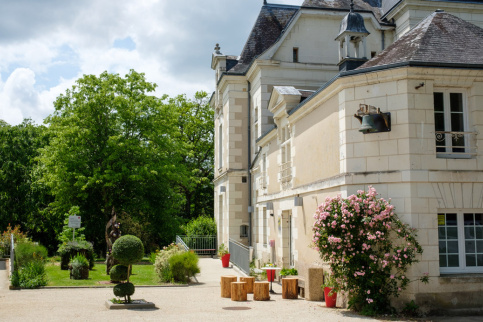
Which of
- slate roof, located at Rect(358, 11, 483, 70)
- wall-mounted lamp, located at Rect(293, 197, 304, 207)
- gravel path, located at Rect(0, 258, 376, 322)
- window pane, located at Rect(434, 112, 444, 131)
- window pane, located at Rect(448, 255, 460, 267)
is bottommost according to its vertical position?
gravel path, located at Rect(0, 258, 376, 322)

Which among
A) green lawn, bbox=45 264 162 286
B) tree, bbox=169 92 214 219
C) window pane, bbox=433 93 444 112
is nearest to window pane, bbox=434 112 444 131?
window pane, bbox=433 93 444 112

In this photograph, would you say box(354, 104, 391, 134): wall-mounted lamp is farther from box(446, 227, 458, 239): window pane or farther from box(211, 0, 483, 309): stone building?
box(446, 227, 458, 239): window pane

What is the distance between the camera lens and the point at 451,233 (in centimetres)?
1170

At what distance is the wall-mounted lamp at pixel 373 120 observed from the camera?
1158 cm

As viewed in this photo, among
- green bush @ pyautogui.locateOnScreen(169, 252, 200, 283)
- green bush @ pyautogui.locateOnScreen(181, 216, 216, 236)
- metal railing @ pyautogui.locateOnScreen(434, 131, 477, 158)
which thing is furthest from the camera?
green bush @ pyautogui.locateOnScreen(181, 216, 216, 236)

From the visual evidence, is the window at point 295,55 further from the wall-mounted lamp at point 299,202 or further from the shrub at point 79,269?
the shrub at point 79,269

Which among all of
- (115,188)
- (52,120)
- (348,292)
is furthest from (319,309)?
(52,120)

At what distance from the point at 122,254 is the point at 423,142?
758 centimetres

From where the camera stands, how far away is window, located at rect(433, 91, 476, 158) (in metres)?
11.9

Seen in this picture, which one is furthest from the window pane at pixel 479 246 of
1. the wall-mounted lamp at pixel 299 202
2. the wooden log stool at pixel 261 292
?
the wooden log stool at pixel 261 292

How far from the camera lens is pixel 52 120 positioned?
31.8m

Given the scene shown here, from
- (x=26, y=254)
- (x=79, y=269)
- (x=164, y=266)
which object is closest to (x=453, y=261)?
(x=164, y=266)

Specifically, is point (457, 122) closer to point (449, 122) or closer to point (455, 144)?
point (449, 122)

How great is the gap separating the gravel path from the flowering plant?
0.65 meters
